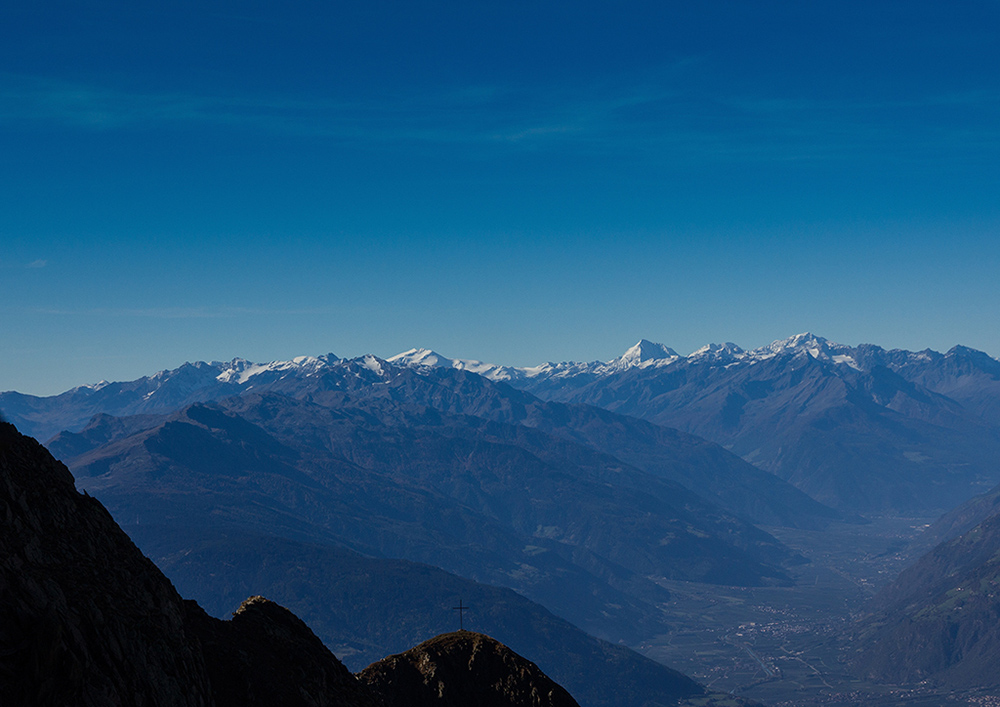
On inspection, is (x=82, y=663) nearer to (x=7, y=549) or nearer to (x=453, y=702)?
(x=7, y=549)

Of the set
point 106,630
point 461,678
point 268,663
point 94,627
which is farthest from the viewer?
point 461,678

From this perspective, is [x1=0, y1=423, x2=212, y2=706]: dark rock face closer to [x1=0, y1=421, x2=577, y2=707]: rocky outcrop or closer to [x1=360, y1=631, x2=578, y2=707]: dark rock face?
[x1=0, y1=421, x2=577, y2=707]: rocky outcrop

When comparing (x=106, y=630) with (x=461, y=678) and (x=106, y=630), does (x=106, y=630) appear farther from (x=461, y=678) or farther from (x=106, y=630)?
(x=461, y=678)

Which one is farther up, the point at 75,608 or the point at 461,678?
the point at 75,608

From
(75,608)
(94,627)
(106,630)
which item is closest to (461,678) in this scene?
(106,630)

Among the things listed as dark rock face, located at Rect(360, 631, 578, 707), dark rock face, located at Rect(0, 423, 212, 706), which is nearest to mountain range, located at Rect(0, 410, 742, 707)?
dark rock face, located at Rect(0, 423, 212, 706)

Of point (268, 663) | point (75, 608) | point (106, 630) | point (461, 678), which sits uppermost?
point (75, 608)

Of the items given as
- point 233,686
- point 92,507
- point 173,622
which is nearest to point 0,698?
point 173,622

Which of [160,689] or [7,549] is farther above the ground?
[7,549]
